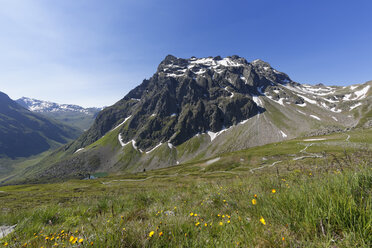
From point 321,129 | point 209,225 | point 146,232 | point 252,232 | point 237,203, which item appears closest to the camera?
point 252,232

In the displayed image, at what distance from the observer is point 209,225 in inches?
141

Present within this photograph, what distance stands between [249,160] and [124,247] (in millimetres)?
102437

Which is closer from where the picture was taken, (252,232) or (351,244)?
(351,244)

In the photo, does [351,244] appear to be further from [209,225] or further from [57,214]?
[57,214]

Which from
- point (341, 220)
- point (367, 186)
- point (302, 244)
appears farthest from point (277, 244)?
point (367, 186)

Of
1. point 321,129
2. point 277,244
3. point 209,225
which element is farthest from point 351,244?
point 321,129

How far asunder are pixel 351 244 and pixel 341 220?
0.58 m

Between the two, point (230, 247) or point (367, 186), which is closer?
point (230, 247)

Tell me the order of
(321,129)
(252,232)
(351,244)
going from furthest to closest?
(321,129), (252,232), (351,244)

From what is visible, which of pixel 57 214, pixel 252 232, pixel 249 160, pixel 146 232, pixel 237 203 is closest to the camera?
pixel 252 232

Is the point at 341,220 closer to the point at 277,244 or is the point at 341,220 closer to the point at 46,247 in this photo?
the point at 277,244

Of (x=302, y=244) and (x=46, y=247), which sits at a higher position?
(x=302, y=244)

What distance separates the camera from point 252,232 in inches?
106

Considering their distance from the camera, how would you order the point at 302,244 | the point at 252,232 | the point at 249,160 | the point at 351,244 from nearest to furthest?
1. the point at 351,244
2. the point at 302,244
3. the point at 252,232
4. the point at 249,160
